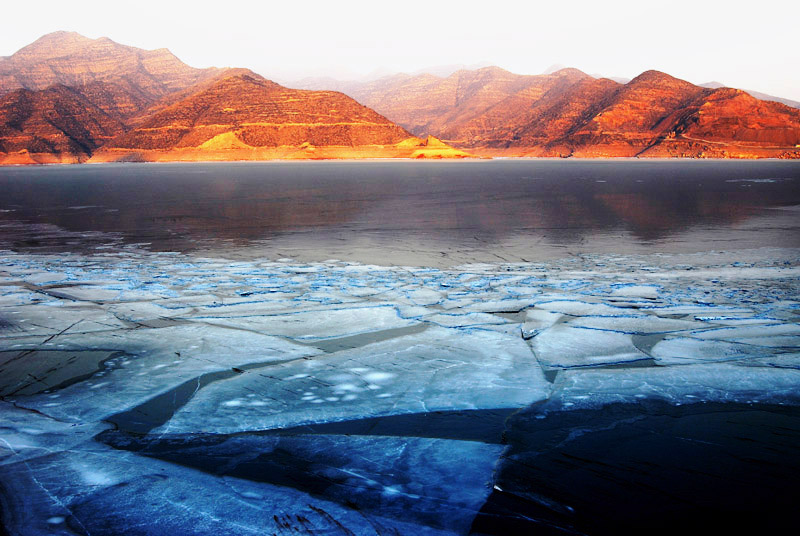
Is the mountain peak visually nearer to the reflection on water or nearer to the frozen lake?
the reflection on water

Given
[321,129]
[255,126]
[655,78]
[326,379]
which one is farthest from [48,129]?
[655,78]

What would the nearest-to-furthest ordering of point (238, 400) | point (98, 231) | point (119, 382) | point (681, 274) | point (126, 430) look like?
1. point (126, 430)
2. point (238, 400)
3. point (119, 382)
4. point (681, 274)
5. point (98, 231)

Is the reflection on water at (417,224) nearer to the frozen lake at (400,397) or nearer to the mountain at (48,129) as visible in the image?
the frozen lake at (400,397)

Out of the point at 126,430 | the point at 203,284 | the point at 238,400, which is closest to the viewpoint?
the point at 126,430

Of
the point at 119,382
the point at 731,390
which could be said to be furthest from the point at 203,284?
the point at 731,390

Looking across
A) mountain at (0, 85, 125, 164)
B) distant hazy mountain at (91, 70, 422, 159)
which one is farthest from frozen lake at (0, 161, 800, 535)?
mountain at (0, 85, 125, 164)

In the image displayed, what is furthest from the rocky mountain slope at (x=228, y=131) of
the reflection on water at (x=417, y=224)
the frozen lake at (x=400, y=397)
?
the frozen lake at (x=400, y=397)

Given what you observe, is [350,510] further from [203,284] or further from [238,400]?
[203,284]

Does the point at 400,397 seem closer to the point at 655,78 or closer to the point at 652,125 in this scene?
the point at 652,125
